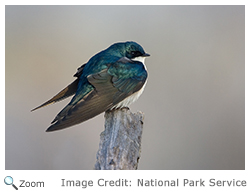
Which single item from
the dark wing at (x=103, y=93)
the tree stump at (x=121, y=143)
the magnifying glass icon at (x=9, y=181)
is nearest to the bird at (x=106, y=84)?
the dark wing at (x=103, y=93)

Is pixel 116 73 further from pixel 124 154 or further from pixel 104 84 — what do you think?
pixel 124 154

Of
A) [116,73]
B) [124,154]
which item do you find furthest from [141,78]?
[124,154]

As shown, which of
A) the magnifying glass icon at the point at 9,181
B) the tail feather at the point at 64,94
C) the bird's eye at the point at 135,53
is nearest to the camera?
the magnifying glass icon at the point at 9,181

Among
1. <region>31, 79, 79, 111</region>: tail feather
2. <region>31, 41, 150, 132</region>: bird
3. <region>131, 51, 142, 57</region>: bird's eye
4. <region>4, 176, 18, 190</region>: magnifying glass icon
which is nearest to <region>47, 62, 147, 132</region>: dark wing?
<region>31, 41, 150, 132</region>: bird

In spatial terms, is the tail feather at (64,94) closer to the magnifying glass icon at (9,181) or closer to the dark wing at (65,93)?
the dark wing at (65,93)

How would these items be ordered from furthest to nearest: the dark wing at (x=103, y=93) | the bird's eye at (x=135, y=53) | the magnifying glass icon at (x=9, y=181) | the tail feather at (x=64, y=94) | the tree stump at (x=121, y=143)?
the bird's eye at (x=135, y=53)
the tail feather at (x=64, y=94)
the dark wing at (x=103, y=93)
the magnifying glass icon at (x=9, y=181)
the tree stump at (x=121, y=143)

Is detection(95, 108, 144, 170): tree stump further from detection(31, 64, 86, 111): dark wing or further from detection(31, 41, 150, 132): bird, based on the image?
detection(31, 64, 86, 111): dark wing

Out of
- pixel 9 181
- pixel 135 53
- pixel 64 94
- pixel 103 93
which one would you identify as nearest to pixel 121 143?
pixel 103 93
